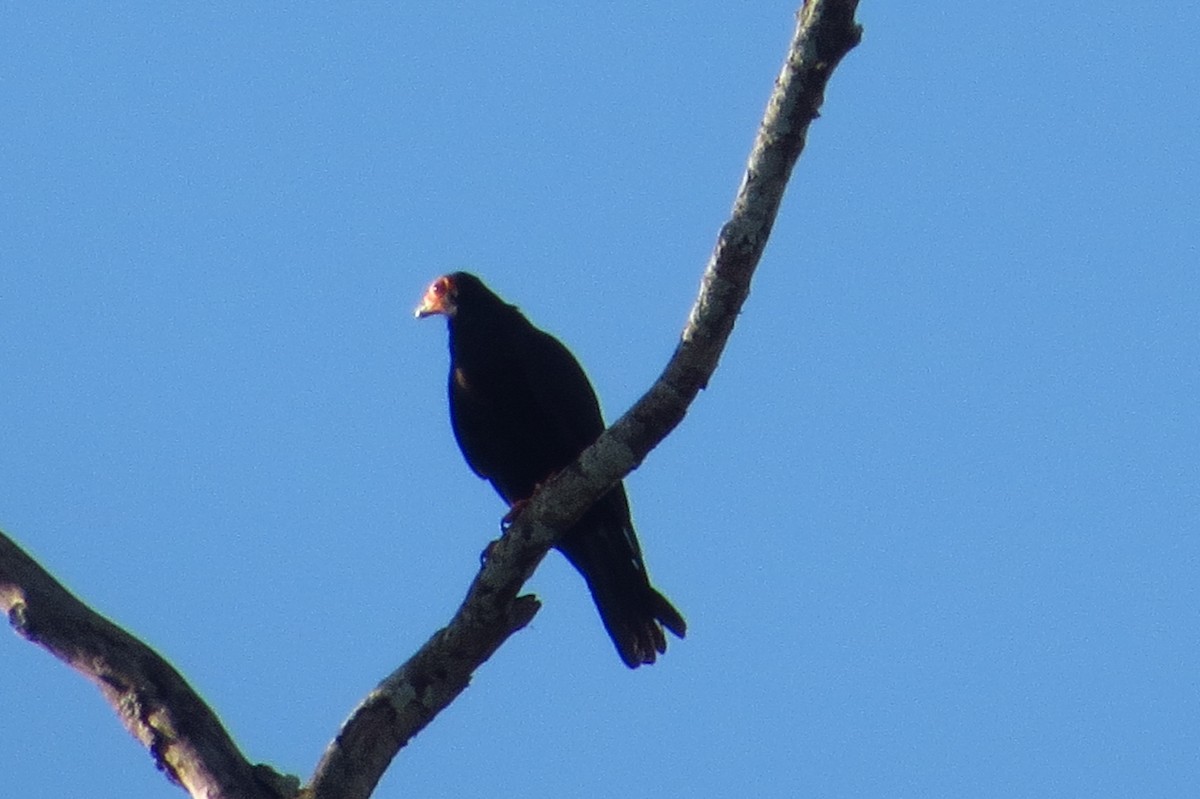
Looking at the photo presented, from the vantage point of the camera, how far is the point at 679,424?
401 centimetres

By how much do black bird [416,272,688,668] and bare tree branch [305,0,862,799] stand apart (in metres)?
0.81

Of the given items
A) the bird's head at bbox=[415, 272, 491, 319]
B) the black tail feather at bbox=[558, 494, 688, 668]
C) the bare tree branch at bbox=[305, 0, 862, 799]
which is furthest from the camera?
the bird's head at bbox=[415, 272, 491, 319]

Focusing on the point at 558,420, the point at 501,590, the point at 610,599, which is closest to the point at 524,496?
the point at 558,420

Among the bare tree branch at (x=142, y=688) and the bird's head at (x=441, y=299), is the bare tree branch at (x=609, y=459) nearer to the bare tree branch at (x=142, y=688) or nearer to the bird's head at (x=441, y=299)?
the bare tree branch at (x=142, y=688)

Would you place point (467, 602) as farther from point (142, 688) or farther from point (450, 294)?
point (450, 294)

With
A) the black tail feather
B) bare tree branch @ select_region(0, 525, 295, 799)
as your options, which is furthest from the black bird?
bare tree branch @ select_region(0, 525, 295, 799)

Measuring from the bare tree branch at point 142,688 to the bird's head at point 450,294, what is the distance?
7.98 feet

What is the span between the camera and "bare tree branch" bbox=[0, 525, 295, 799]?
3.72 metres

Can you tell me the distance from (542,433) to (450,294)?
96 centimetres

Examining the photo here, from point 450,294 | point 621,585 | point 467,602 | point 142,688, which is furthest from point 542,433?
point 142,688

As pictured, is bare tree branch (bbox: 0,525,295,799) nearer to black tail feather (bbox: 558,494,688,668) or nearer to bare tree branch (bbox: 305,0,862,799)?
bare tree branch (bbox: 305,0,862,799)

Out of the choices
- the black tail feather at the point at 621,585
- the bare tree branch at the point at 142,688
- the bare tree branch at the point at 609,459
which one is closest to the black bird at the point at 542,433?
the black tail feather at the point at 621,585

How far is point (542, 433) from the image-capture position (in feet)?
17.8

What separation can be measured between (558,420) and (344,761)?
68.1 inches
